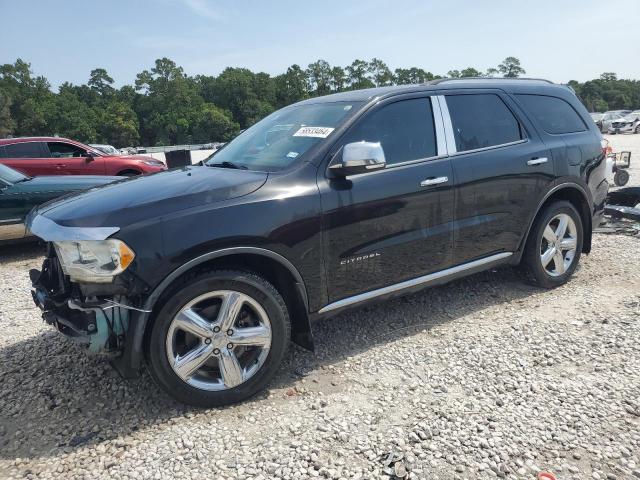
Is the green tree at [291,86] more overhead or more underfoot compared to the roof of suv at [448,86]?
more overhead

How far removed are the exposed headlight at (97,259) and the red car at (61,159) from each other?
324 inches

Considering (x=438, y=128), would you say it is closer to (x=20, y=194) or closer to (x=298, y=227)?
(x=298, y=227)

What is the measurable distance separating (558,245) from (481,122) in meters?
1.42

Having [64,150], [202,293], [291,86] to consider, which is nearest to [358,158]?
[202,293]

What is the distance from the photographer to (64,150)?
1048 cm

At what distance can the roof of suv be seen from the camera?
3639 millimetres

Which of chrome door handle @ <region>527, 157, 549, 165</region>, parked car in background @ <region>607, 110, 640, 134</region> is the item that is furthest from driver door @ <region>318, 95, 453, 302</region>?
parked car in background @ <region>607, 110, 640, 134</region>

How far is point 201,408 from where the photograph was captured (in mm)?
2850

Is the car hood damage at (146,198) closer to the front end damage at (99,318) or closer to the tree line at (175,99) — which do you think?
the front end damage at (99,318)

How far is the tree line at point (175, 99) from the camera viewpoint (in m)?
92.8

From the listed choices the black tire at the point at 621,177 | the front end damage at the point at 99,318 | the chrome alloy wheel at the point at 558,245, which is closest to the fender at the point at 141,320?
the front end damage at the point at 99,318

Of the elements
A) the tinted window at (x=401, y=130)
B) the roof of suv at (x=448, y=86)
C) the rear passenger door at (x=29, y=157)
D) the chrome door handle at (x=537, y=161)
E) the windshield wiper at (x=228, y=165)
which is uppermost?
the rear passenger door at (x=29, y=157)

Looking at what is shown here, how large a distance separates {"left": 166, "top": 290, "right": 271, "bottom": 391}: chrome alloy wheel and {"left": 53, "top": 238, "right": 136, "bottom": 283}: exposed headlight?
1.36 feet

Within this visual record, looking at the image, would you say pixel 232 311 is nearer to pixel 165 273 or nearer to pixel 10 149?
pixel 165 273
